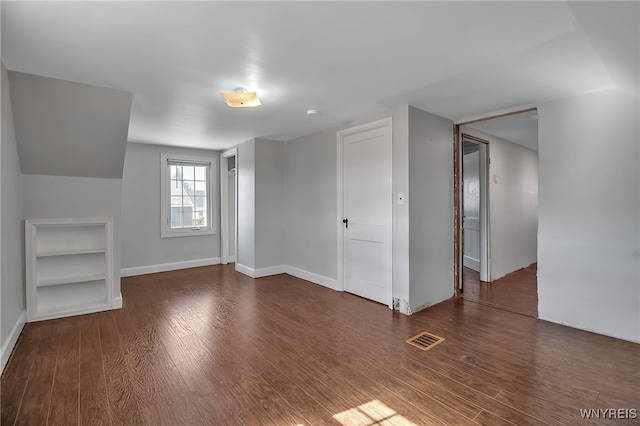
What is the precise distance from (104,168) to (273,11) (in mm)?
2964

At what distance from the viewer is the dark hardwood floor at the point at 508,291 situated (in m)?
3.61

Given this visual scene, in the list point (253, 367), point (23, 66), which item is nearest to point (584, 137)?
point (253, 367)

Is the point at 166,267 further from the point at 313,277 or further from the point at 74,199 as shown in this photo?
the point at 313,277

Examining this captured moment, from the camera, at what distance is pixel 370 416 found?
5.74 feet

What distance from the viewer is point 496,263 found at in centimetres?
484

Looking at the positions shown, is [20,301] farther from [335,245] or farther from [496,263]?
[496,263]

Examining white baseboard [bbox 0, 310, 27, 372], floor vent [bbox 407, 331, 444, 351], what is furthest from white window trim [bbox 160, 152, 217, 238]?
floor vent [bbox 407, 331, 444, 351]

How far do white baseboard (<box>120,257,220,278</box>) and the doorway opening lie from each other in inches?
182

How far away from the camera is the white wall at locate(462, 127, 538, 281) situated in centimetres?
477

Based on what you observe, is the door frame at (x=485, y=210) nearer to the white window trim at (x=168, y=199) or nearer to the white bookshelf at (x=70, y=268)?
the white window trim at (x=168, y=199)

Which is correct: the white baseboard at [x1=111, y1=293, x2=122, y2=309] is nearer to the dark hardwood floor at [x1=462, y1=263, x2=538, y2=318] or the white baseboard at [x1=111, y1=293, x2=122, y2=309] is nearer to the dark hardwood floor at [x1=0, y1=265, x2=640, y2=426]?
the dark hardwood floor at [x1=0, y1=265, x2=640, y2=426]

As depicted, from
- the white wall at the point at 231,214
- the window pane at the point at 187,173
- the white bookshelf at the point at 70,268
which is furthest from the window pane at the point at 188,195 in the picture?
the white bookshelf at the point at 70,268

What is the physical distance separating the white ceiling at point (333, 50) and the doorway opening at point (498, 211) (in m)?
1.13

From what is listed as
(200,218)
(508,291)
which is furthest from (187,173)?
(508,291)
